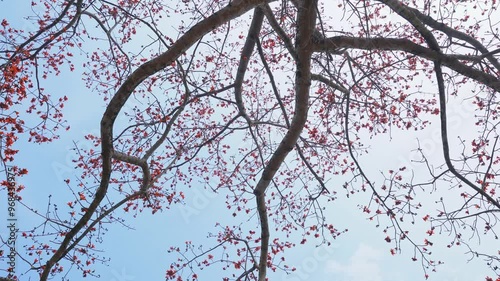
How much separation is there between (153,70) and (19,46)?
2.33m

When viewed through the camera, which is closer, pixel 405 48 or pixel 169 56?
pixel 169 56

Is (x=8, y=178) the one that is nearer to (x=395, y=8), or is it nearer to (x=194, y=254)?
(x=194, y=254)

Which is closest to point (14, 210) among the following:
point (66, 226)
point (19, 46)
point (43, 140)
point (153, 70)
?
point (43, 140)

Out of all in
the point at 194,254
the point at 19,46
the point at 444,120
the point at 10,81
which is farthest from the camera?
the point at 194,254

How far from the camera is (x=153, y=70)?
3.63 m

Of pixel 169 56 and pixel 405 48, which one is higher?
pixel 405 48

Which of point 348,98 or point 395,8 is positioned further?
point 348,98

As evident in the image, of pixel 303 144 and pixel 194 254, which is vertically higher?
pixel 303 144

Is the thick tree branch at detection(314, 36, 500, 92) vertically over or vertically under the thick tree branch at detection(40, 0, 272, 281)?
over

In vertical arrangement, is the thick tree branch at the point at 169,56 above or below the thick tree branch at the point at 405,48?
below

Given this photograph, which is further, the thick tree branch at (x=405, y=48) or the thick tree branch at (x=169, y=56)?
the thick tree branch at (x=405, y=48)

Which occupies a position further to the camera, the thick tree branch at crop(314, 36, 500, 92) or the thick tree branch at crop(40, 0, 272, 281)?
the thick tree branch at crop(314, 36, 500, 92)

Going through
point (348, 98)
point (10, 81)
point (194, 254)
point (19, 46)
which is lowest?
point (194, 254)

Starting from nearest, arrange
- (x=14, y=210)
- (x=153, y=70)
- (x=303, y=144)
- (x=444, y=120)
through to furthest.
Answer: (x=153, y=70), (x=444, y=120), (x=14, y=210), (x=303, y=144)
